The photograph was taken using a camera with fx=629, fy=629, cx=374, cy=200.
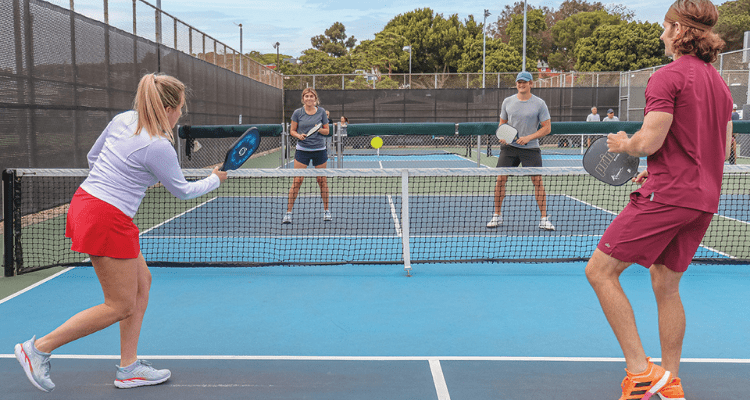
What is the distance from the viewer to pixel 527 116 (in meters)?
7.37

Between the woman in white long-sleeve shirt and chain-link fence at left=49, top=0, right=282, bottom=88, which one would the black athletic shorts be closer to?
the woman in white long-sleeve shirt

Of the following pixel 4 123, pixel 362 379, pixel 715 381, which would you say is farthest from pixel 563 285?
pixel 4 123

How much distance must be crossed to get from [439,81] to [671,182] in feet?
91.9

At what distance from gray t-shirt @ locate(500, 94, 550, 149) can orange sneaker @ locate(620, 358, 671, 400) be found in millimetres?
4782

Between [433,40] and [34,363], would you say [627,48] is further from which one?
[34,363]

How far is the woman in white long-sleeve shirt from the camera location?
2785 millimetres

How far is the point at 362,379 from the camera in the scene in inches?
128

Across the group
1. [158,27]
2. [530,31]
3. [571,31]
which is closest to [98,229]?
[158,27]

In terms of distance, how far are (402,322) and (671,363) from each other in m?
1.76

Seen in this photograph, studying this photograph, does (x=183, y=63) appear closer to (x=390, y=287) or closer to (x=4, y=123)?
(x=4, y=123)

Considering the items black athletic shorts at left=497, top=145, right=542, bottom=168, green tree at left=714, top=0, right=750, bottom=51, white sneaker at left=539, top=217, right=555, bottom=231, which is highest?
green tree at left=714, top=0, right=750, bottom=51

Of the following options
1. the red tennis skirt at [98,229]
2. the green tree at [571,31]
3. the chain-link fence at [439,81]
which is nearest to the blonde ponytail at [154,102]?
the red tennis skirt at [98,229]

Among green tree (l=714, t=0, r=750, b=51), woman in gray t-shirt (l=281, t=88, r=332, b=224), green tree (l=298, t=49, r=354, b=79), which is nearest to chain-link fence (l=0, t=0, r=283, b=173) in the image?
woman in gray t-shirt (l=281, t=88, r=332, b=224)

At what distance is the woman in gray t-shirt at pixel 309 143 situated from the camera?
7.97 meters
